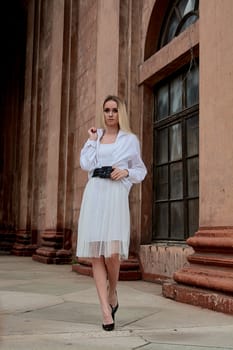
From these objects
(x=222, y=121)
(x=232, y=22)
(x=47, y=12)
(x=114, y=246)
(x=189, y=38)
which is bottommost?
(x=114, y=246)

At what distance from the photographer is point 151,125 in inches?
291

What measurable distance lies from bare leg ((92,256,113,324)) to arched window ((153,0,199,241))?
2.71m

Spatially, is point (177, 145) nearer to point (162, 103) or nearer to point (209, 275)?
point (162, 103)

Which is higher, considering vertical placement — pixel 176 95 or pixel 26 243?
pixel 176 95

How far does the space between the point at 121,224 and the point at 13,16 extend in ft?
56.3

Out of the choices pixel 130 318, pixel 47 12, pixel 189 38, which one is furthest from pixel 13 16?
pixel 130 318

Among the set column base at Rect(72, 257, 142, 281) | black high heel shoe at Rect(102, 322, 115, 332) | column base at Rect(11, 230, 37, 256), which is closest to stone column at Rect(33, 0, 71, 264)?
column base at Rect(11, 230, 37, 256)

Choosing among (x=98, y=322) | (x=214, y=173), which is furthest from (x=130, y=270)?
(x=98, y=322)

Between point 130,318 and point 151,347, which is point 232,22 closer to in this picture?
point 130,318

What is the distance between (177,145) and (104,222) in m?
3.38

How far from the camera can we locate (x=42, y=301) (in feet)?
16.3

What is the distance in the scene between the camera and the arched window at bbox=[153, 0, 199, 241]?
6.29 metres

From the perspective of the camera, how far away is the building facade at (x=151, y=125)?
4727 mm

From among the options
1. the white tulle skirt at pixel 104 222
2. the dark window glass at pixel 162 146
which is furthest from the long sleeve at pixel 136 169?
the dark window glass at pixel 162 146
